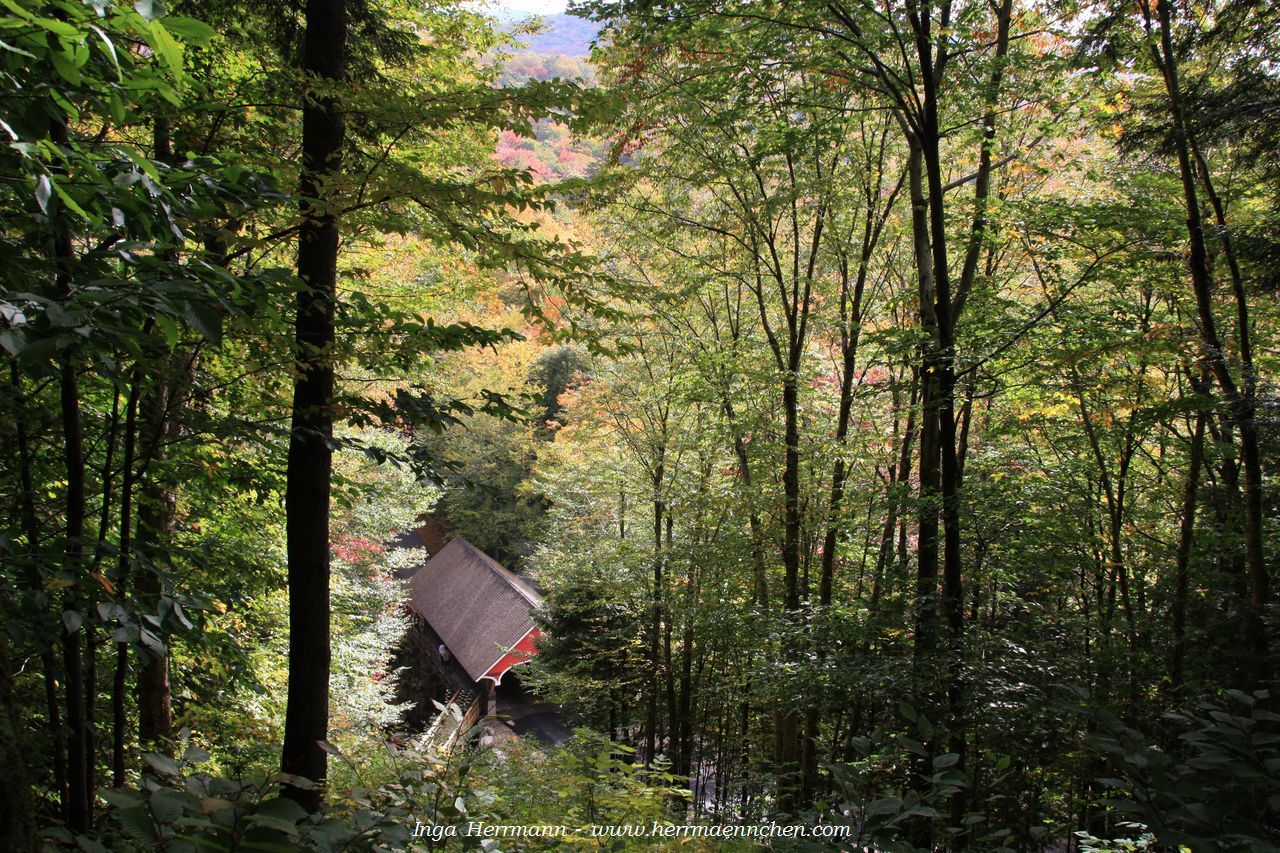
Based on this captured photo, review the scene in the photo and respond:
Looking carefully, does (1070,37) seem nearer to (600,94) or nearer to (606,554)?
(600,94)

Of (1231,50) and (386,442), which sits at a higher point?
(1231,50)

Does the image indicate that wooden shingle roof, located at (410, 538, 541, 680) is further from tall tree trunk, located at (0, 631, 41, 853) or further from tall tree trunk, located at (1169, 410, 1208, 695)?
A: tall tree trunk, located at (0, 631, 41, 853)

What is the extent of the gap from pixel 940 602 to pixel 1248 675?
7.63ft

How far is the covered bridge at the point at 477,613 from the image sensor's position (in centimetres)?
1791

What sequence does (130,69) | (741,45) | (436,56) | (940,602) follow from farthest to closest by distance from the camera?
(436,56) → (741,45) → (940,602) → (130,69)

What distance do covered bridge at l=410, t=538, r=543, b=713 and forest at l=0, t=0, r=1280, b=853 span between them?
14.3ft

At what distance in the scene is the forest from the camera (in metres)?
1.66

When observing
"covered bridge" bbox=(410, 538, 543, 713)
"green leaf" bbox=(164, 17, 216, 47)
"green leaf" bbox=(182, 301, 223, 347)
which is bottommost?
"covered bridge" bbox=(410, 538, 543, 713)

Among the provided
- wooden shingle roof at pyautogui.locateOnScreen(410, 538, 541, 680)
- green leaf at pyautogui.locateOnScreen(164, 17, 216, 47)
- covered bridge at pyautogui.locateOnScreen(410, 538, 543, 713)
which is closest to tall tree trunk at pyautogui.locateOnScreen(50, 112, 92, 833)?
green leaf at pyautogui.locateOnScreen(164, 17, 216, 47)

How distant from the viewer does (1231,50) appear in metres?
5.76

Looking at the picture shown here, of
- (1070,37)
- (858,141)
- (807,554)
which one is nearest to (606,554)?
(807,554)

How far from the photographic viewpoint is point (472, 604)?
68.8ft

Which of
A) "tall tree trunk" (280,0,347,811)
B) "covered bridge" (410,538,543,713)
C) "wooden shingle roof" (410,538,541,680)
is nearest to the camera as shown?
"tall tree trunk" (280,0,347,811)

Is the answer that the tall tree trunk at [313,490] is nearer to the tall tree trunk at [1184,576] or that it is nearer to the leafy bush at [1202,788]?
the leafy bush at [1202,788]
